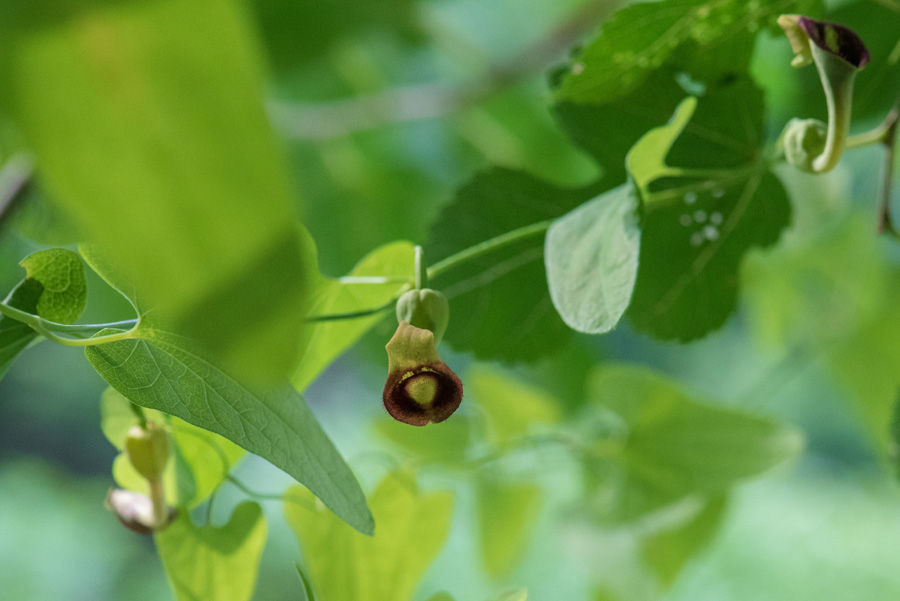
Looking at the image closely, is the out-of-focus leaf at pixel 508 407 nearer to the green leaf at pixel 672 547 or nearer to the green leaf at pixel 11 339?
the green leaf at pixel 672 547

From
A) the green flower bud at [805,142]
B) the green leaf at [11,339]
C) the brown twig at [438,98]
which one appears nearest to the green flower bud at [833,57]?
the green flower bud at [805,142]

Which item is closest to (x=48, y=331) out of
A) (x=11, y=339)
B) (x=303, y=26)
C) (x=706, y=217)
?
(x=11, y=339)

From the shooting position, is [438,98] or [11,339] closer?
[11,339]

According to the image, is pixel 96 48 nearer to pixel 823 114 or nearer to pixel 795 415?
pixel 823 114

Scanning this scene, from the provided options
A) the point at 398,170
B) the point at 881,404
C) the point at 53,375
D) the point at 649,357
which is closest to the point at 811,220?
the point at 881,404

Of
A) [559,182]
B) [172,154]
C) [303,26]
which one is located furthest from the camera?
[303,26]

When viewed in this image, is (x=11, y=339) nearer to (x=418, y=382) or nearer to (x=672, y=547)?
(x=418, y=382)
